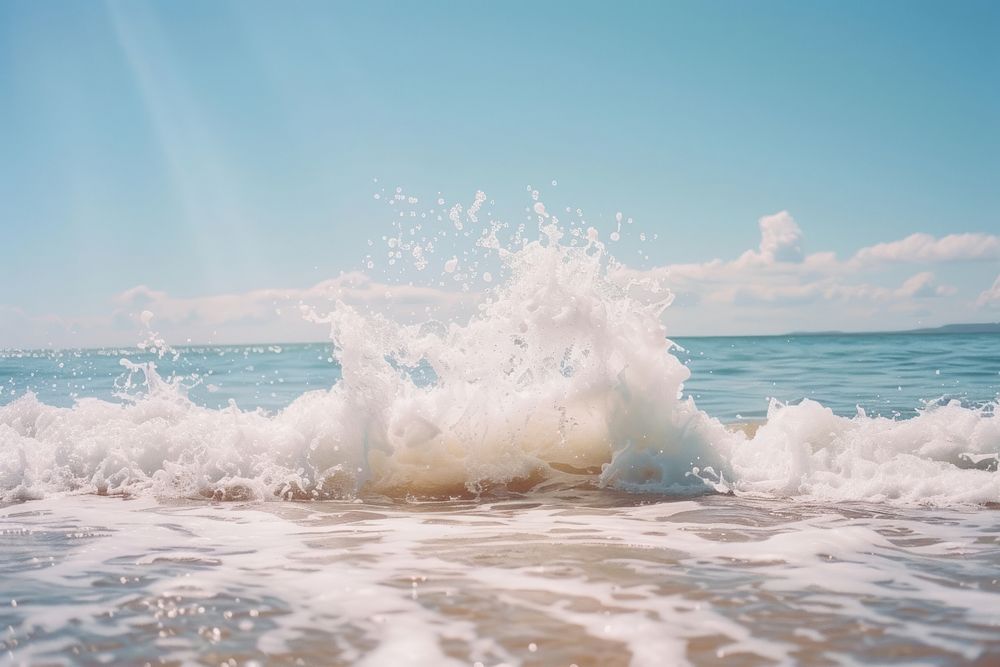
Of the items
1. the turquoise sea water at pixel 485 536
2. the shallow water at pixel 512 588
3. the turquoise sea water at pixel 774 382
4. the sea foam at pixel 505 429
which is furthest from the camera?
the turquoise sea water at pixel 774 382

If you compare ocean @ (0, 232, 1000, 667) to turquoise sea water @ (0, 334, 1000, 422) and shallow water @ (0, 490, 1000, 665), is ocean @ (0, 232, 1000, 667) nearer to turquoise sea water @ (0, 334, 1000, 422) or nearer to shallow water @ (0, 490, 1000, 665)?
shallow water @ (0, 490, 1000, 665)

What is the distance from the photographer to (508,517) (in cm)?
627

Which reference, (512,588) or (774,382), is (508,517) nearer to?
(512,588)

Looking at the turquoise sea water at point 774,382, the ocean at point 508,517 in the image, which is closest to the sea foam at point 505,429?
the ocean at point 508,517

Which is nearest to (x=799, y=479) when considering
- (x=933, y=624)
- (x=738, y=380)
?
(x=933, y=624)

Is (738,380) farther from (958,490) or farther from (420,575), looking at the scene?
(420,575)

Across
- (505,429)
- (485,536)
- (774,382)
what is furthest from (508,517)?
(774,382)

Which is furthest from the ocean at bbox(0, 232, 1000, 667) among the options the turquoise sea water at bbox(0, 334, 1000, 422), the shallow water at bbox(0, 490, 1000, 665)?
the turquoise sea water at bbox(0, 334, 1000, 422)

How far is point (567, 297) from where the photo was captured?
8305 millimetres

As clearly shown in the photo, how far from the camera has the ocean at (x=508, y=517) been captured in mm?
3223

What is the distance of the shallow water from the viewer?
307 cm

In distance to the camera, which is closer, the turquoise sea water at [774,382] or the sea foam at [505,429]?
the sea foam at [505,429]

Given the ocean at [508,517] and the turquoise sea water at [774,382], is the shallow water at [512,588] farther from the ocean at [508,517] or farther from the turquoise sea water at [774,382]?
the turquoise sea water at [774,382]

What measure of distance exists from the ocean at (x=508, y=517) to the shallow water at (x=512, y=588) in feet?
0.06
